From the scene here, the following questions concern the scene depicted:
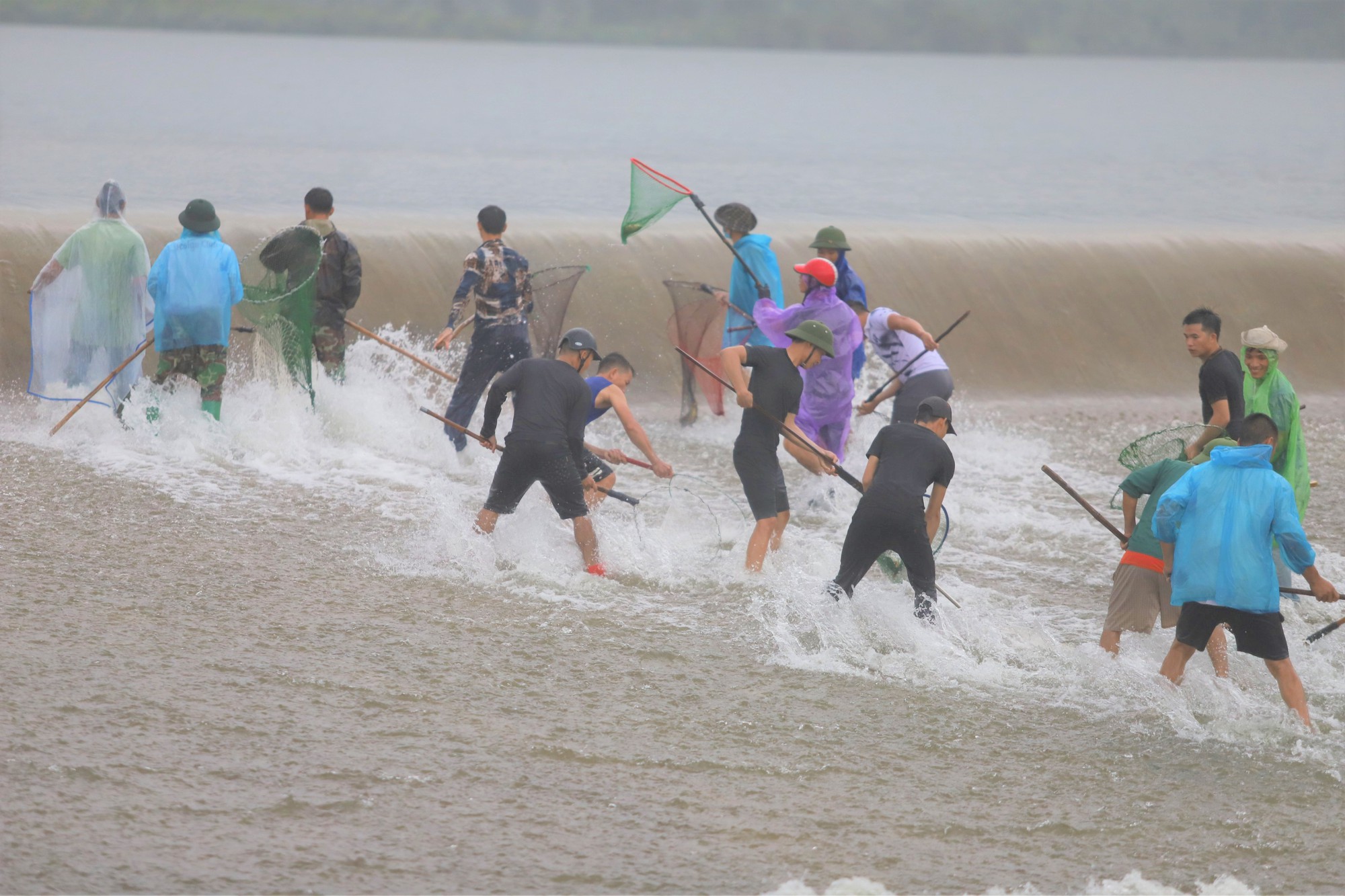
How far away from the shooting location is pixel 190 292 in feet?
31.3

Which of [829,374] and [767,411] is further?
[829,374]

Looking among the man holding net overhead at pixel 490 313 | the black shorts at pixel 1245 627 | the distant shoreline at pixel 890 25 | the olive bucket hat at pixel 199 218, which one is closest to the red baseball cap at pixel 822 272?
the man holding net overhead at pixel 490 313

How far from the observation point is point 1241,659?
6785mm

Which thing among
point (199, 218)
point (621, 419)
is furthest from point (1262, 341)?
point (199, 218)

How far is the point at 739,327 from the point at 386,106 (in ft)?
166

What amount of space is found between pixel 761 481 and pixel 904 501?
50.9 inches

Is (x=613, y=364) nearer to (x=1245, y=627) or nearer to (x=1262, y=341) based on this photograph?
(x=1262, y=341)

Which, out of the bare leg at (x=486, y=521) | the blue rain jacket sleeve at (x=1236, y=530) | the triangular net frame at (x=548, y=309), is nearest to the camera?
the blue rain jacket sleeve at (x=1236, y=530)

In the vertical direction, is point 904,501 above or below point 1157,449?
below

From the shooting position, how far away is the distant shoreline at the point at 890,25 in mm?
122000

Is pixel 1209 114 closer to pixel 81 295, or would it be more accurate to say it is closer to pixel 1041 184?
pixel 1041 184

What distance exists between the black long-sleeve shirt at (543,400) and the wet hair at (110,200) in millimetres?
4091

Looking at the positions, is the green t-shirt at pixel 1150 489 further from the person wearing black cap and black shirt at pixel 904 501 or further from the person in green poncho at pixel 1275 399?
the person in green poncho at pixel 1275 399

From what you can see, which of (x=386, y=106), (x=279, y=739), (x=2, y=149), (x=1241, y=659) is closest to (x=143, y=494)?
(x=279, y=739)
